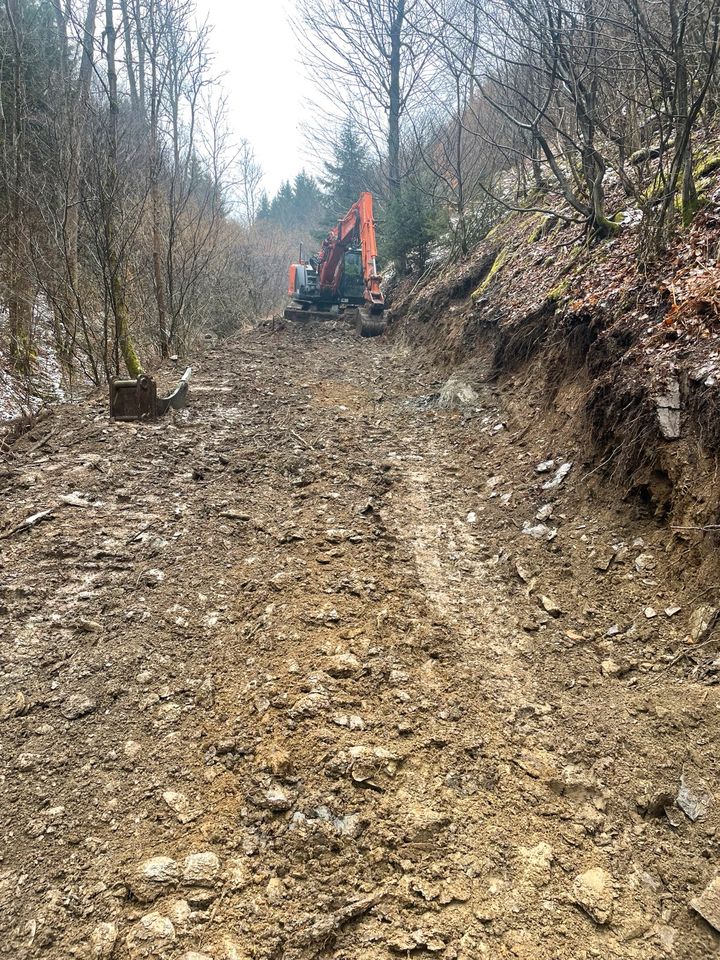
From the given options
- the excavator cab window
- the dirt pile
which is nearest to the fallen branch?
the dirt pile

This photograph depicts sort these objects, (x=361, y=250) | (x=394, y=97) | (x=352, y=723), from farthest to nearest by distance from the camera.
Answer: (x=394, y=97) → (x=361, y=250) → (x=352, y=723)

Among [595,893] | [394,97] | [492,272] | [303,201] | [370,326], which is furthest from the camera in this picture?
[303,201]

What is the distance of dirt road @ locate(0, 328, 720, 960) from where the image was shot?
1652 millimetres

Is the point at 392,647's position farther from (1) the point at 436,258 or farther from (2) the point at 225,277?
(2) the point at 225,277

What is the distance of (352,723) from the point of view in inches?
90.4

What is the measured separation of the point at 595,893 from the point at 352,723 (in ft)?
3.38

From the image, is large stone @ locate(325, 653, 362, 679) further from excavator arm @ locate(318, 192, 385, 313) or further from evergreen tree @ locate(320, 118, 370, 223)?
evergreen tree @ locate(320, 118, 370, 223)

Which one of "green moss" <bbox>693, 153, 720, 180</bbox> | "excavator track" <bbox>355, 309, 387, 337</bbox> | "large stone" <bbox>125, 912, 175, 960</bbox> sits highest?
"green moss" <bbox>693, 153, 720, 180</bbox>

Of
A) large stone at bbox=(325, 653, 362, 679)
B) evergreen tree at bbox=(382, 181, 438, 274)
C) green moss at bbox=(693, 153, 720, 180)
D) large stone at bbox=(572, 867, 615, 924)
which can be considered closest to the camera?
large stone at bbox=(572, 867, 615, 924)

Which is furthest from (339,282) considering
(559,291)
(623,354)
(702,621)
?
(702,621)

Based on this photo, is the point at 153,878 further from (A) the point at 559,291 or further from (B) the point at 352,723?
(A) the point at 559,291

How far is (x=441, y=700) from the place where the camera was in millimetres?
2443

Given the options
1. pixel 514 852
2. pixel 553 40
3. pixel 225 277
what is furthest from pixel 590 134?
pixel 225 277

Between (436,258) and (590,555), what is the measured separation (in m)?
10.9
